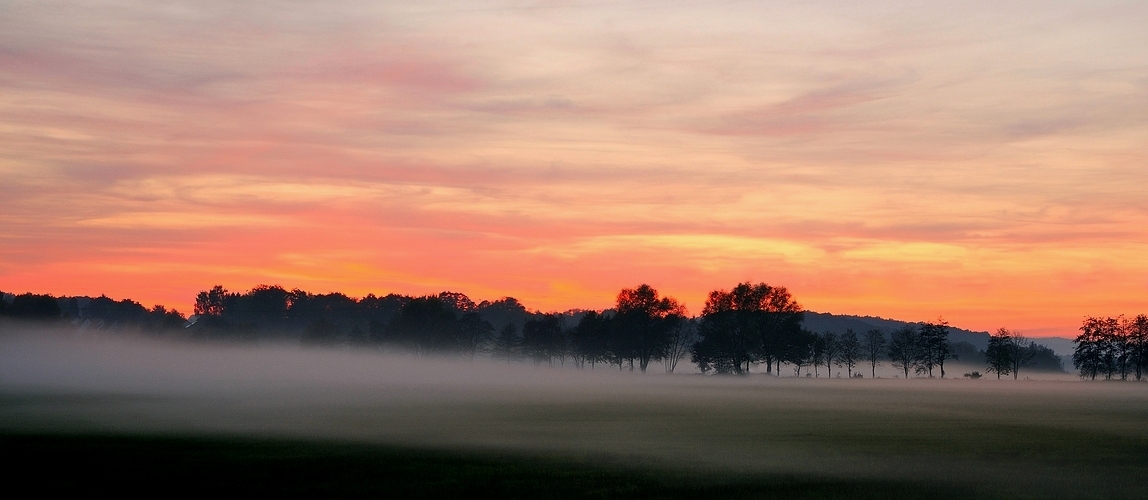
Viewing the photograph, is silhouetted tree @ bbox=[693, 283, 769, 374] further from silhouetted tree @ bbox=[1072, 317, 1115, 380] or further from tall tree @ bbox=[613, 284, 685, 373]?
silhouetted tree @ bbox=[1072, 317, 1115, 380]

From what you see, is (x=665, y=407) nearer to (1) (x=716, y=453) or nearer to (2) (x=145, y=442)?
(1) (x=716, y=453)

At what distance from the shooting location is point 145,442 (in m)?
41.8

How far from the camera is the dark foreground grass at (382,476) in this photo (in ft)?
98.7

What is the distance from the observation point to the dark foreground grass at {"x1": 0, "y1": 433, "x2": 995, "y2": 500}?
3009 centimetres

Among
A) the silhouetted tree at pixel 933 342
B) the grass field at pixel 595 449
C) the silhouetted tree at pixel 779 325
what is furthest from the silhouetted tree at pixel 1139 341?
the grass field at pixel 595 449

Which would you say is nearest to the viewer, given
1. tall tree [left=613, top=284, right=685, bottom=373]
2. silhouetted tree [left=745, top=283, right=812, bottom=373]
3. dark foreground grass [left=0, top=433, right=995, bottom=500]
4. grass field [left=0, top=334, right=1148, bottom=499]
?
dark foreground grass [left=0, top=433, right=995, bottom=500]

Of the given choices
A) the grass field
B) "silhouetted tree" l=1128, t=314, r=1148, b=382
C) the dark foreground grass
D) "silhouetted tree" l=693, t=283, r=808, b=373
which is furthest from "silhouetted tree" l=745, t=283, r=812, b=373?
the dark foreground grass

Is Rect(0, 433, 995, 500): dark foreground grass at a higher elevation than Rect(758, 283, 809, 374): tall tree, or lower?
lower

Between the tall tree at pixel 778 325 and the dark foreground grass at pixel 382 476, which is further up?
the tall tree at pixel 778 325

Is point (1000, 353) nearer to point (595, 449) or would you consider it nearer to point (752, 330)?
point (752, 330)

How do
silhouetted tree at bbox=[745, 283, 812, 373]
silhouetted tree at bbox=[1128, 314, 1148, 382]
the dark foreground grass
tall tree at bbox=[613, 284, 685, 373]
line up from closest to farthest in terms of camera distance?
the dark foreground grass < silhouetted tree at bbox=[1128, 314, 1148, 382] < silhouetted tree at bbox=[745, 283, 812, 373] < tall tree at bbox=[613, 284, 685, 373]

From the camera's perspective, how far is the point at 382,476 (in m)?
33.1

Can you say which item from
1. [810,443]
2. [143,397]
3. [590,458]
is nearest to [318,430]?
[590,458]

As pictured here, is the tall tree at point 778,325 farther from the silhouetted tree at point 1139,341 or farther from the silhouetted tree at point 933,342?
the silhouetted tree at point 1139,341
